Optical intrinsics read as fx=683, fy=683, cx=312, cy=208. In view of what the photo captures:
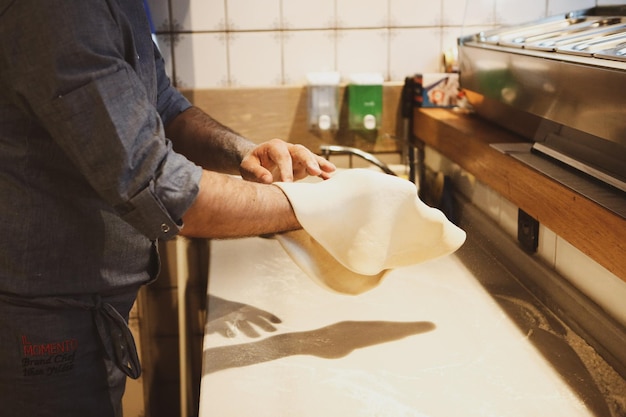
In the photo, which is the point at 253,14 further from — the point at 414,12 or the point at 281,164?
the point at 281,164

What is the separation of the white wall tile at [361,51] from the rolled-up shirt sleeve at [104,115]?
1.25 metres

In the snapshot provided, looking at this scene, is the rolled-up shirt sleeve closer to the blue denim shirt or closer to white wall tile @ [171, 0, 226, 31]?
the blue denim shirt

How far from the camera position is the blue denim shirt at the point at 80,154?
81 centimetres

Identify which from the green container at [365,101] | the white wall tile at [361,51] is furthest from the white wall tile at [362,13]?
the green container at [365,101]

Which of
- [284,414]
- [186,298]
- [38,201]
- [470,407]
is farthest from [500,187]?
[186,298]

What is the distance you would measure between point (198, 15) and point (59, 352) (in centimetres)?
124

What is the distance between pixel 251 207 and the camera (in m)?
0.98

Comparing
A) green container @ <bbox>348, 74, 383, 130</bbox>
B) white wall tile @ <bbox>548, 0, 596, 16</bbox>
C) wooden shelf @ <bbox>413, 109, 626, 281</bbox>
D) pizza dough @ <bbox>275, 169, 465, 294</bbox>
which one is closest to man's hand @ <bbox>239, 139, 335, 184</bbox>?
pizza dough @ <bbox>275, 169, 465, 294</bbox>

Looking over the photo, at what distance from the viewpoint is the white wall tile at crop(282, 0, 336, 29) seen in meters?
2.02

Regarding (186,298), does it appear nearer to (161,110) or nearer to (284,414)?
(161,110)

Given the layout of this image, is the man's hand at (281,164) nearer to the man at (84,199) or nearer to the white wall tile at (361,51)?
the man at (84,199)

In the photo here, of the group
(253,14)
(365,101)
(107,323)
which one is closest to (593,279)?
(107,323)

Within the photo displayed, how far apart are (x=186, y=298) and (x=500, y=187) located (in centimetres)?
106

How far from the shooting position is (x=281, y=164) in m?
1.25
